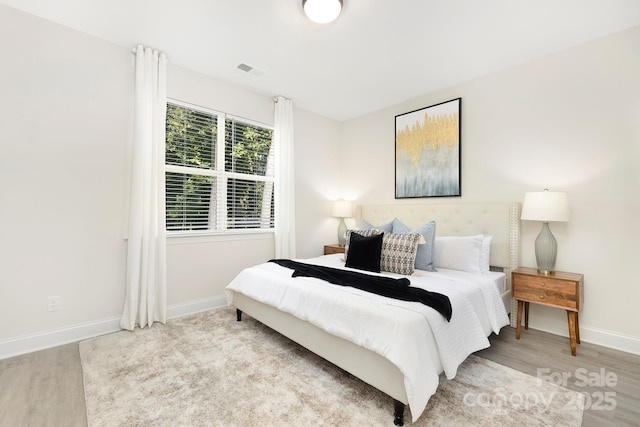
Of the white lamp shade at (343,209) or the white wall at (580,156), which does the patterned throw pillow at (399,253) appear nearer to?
the white wall at (580,156)

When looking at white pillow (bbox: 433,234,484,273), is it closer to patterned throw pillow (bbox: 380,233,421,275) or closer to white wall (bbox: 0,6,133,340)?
patterned throw pillow (bbox: 380,233,421,275)

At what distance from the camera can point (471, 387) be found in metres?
1.89

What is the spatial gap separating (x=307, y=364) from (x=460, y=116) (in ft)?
10.5

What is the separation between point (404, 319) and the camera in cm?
161

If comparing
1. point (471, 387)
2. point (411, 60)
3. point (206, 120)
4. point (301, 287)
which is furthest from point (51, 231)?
point (411, 60)

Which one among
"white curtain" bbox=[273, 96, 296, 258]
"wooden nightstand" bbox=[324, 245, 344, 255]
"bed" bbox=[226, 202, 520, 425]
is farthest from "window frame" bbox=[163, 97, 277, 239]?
"wooden nightstand" bbox=[324, 245, 344, 255]

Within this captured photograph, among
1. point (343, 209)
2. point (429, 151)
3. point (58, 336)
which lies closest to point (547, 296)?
point (429, 151)

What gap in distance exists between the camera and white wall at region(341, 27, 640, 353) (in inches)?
97.3

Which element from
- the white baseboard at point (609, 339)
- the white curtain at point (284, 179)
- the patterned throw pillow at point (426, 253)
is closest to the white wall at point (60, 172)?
the white curtain at point (284, 179)

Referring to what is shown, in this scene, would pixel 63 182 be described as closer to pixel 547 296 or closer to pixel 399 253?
pixel 399 253

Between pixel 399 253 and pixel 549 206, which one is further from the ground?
pixel 549 206

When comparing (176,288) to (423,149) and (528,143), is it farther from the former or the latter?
(528,143)

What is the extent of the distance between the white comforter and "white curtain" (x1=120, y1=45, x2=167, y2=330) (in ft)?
3.45

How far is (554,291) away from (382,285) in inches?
62.9
